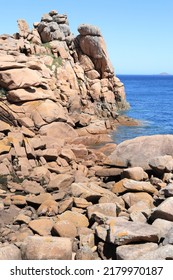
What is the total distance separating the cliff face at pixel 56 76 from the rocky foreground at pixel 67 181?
102 millimetres

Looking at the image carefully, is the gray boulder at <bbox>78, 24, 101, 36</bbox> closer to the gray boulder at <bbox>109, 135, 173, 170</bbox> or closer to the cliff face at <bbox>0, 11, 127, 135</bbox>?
the cliff face at <bbox>0, 11, 127, 135</bbox>

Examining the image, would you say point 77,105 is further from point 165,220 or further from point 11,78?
point 165,220

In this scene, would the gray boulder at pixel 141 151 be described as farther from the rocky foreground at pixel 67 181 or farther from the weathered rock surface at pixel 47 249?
the weathered rock surface at pixel 47 249

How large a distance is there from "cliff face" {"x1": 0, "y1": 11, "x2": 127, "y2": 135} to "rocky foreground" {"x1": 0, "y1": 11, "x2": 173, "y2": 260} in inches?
4.0

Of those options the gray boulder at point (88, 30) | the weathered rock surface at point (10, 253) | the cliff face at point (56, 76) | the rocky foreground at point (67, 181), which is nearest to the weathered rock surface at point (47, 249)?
the rocky foreground at point (67, 181)

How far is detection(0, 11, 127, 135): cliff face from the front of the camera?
80.2ft

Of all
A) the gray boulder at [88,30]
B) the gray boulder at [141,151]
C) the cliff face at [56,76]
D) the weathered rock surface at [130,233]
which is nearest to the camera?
the weathered rock surface at [130,233]

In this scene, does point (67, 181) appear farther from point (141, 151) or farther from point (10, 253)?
point (10, 253)

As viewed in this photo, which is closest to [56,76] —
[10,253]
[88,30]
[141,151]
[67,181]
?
[88,30]

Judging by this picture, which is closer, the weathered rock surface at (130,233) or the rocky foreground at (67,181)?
the weathered rock surface at (130,233)

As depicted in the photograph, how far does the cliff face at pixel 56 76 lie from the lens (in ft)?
80.2

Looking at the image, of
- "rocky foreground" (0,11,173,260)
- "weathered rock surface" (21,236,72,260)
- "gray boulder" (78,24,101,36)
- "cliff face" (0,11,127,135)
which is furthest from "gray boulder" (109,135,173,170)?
"gray boulder" (78,24,101,36)

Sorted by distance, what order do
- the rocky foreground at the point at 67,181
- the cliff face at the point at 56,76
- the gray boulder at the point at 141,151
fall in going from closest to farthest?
the rocky foreground at the point at 67,181 < the gray boulder at the point at 141,151 < the cliff face at the point at 56,76

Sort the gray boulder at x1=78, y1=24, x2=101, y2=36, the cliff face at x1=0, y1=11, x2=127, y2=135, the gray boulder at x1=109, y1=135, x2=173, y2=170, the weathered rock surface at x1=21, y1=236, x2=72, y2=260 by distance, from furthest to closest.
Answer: the gray boulder at x1=78, y1=24, x2=101, y2=36
the cliff face at x1=0, y1=11, x2=127, y2=135
the gray boulder at x1=109, y1=135, x2=173, y2=170
the weathered rock surface at x1=21, y1=236, x2=72, y2=260
